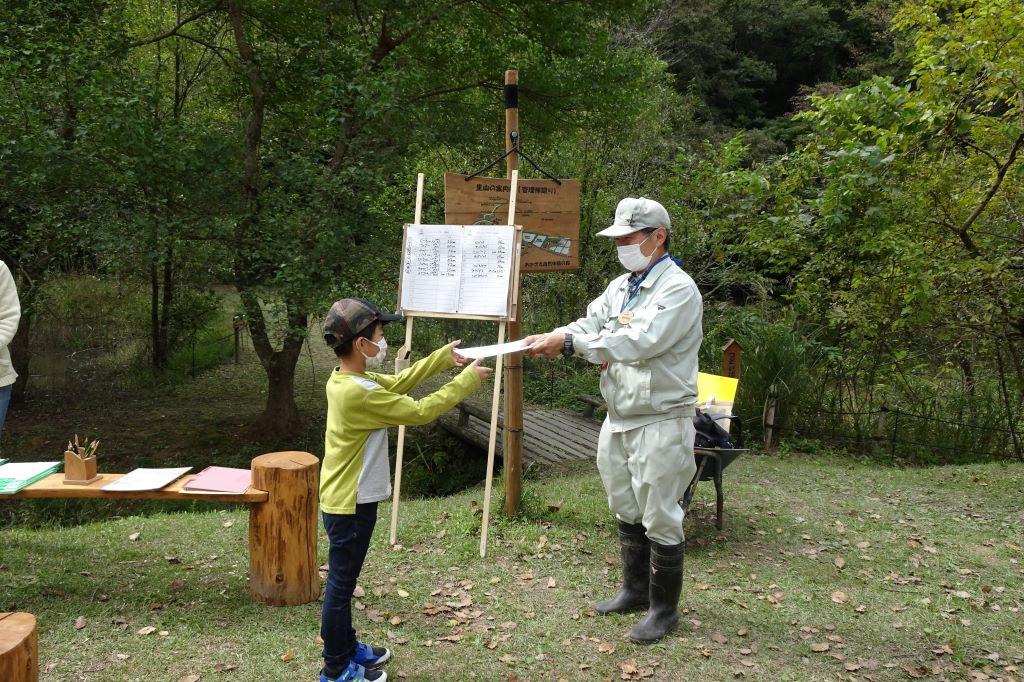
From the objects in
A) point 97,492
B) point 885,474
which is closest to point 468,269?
point 97,492

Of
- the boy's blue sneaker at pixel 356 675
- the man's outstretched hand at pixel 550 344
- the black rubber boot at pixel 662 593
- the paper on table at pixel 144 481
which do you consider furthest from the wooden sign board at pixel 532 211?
the boy's blue sneaker at pixel 356 675

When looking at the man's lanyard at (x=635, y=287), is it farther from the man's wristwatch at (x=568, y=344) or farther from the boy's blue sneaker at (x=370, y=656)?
the boy's blue sneaker at (x=370, y=656)

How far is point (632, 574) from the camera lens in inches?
165

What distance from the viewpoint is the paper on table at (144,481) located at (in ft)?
13.8

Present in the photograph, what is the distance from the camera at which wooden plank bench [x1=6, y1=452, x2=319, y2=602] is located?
13.9 feet

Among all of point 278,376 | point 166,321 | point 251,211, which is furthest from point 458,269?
point 166,321

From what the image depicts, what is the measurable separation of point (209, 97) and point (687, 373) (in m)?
10.5

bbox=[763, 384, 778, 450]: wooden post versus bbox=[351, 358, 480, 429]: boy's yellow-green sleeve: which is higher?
bbox=[351, 358, 480, 429]: boy's yellow-green sleeve

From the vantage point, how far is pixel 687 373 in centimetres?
382

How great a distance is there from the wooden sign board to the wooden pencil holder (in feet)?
8.57

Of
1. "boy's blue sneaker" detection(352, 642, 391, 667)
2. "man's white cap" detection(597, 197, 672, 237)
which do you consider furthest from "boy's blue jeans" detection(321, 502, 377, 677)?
"man's white cap" detection(597, 197, 672, 237)

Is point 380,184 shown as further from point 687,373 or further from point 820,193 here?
point 687,373

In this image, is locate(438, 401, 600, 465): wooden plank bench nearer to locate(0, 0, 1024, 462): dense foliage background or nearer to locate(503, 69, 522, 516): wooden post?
locate(0, 0, 1024, 462): dense foliage background

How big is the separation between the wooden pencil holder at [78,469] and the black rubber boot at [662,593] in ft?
10.1
